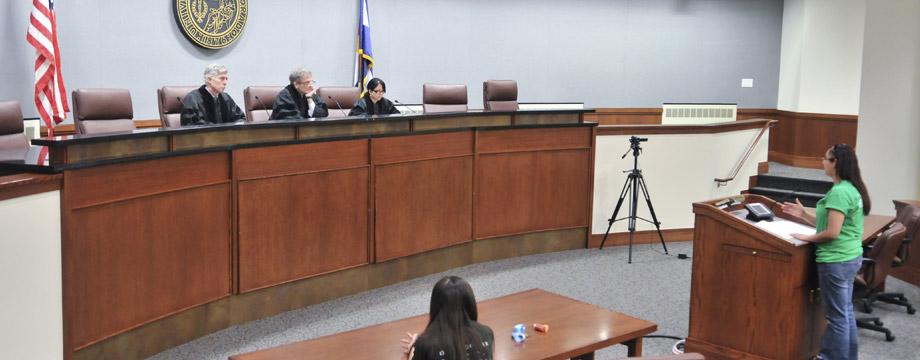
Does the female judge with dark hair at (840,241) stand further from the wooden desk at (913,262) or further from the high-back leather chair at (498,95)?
the high-back leather chair at (498,95)

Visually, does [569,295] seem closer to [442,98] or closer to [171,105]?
[442,98]

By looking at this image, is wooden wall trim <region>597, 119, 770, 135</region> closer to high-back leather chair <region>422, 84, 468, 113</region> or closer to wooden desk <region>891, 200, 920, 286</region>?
high-back leather chair <region>422, 84, 468, 113</region>

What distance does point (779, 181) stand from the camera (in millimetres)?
9523

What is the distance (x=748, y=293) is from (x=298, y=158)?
9.00 ft

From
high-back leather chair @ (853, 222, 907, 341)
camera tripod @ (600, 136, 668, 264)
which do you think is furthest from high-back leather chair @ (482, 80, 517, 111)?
high-back leather chair @ (853, 222, 907, 341)

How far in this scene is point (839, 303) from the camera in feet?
13.6

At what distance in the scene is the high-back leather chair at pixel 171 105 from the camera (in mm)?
6102

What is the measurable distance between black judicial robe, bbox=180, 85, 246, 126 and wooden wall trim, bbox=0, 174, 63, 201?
2.00 meters

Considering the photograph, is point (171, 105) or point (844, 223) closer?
point (844, 223)

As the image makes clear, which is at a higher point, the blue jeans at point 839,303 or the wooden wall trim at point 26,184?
the wooden wall trim at point 26,184

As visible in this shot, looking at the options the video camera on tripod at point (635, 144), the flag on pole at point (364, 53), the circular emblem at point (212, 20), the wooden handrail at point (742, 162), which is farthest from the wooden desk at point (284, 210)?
the circular emblem at point (212, 20)

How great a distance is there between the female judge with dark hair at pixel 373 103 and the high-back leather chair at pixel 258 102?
652 mm

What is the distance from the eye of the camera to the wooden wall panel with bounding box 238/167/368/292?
16.4ft

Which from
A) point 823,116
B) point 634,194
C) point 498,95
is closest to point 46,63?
point 498,95
